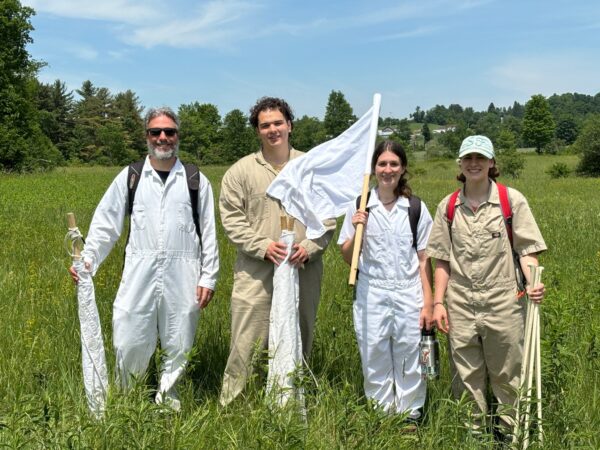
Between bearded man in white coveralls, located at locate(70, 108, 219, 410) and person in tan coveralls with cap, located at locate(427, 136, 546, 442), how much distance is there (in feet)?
5.47

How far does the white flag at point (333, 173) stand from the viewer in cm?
417

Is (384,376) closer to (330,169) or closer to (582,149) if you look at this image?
(330,169)

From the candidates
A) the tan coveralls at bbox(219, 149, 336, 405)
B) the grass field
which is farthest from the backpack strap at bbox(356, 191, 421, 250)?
the grass field

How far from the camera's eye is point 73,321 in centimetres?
550

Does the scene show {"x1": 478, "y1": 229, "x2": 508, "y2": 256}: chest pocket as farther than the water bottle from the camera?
No

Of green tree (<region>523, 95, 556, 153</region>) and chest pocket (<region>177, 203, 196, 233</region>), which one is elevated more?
green tree (<region>523, 95, 556, 153</region>)

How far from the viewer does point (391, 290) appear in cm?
386

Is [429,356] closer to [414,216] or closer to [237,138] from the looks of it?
[414,216]

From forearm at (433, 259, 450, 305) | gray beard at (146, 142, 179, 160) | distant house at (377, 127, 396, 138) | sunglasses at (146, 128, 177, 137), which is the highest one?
distant house at (377, 127, 396, 138)

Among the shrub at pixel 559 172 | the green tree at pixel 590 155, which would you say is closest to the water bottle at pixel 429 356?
the shrub at pixel 559 172

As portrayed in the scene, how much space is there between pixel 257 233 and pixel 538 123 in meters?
103

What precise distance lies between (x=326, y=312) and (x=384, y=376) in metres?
2.07

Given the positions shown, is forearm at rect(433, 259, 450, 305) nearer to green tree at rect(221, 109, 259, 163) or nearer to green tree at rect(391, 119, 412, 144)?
green tree at rect(391, 119, 412, 144)

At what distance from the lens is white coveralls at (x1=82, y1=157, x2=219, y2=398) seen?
4023mm
